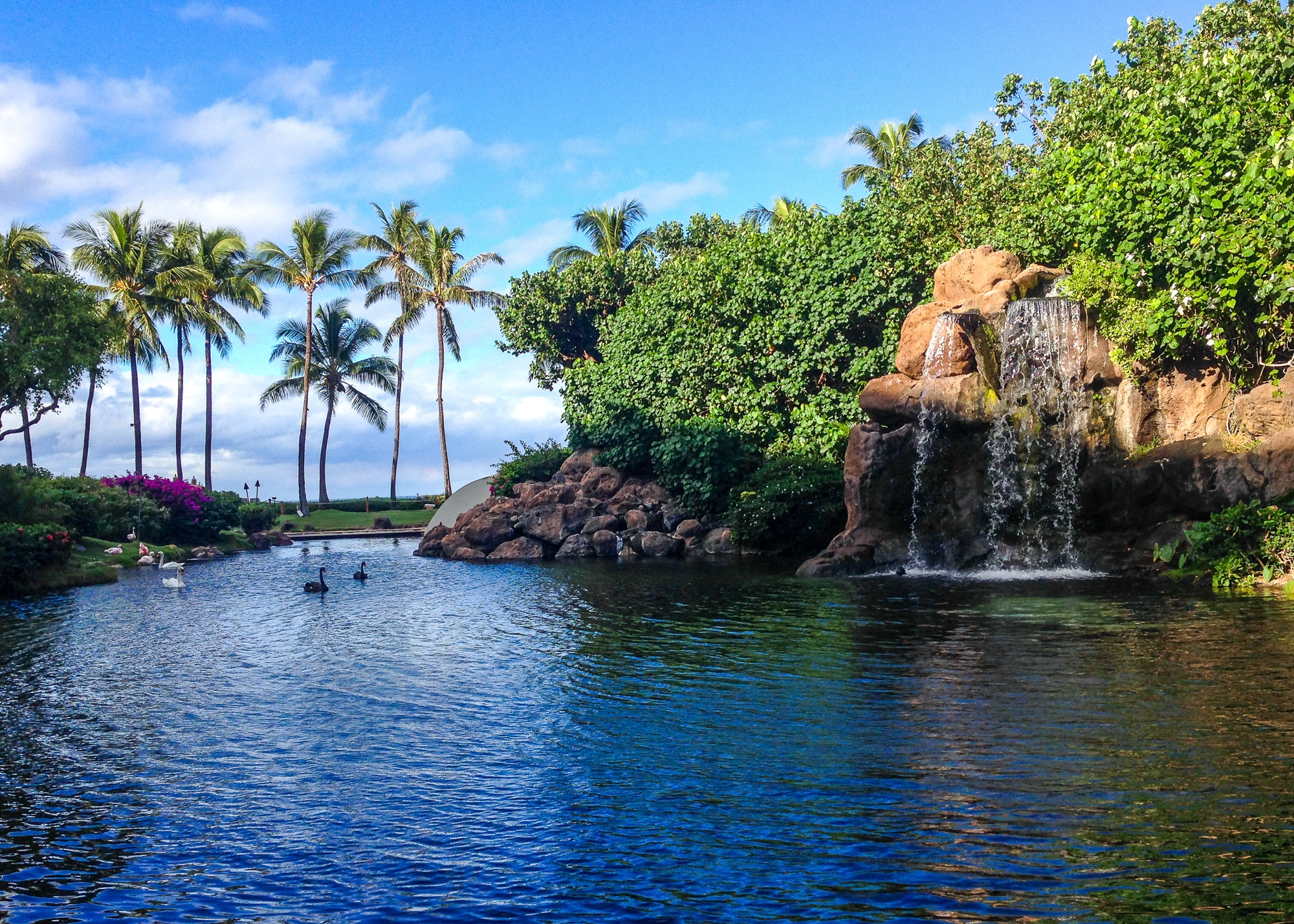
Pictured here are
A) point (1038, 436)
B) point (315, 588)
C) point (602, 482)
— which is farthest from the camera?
point (602, 482)

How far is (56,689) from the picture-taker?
43.7 ft

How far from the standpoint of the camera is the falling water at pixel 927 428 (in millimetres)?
24781

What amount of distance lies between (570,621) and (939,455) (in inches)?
431

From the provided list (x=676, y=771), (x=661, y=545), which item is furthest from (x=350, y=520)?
(x=676, y=771)

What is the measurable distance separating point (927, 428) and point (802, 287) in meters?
10.7

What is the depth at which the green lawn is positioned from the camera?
56.6m

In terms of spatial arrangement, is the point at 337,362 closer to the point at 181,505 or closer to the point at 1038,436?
the point at 181,505

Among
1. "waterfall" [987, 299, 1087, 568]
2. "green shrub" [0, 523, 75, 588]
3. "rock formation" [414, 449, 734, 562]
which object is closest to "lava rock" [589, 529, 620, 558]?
"rock formation" [414, 449, 734, 562]

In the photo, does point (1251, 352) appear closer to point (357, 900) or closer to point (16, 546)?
point (357, 900)

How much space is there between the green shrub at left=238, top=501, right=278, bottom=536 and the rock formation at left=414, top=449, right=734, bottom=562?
14470mm

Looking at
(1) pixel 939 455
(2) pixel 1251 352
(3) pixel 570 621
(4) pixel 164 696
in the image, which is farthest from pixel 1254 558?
(4) pixel 164 696

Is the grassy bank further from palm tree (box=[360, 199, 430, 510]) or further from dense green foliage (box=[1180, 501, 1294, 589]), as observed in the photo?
dense green foliage (box=[1180, 501, 1294, 589])

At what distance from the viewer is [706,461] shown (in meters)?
34.4

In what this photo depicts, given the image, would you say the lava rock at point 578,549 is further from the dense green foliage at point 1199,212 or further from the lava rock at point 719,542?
the dense green foliage at point 1199,212
